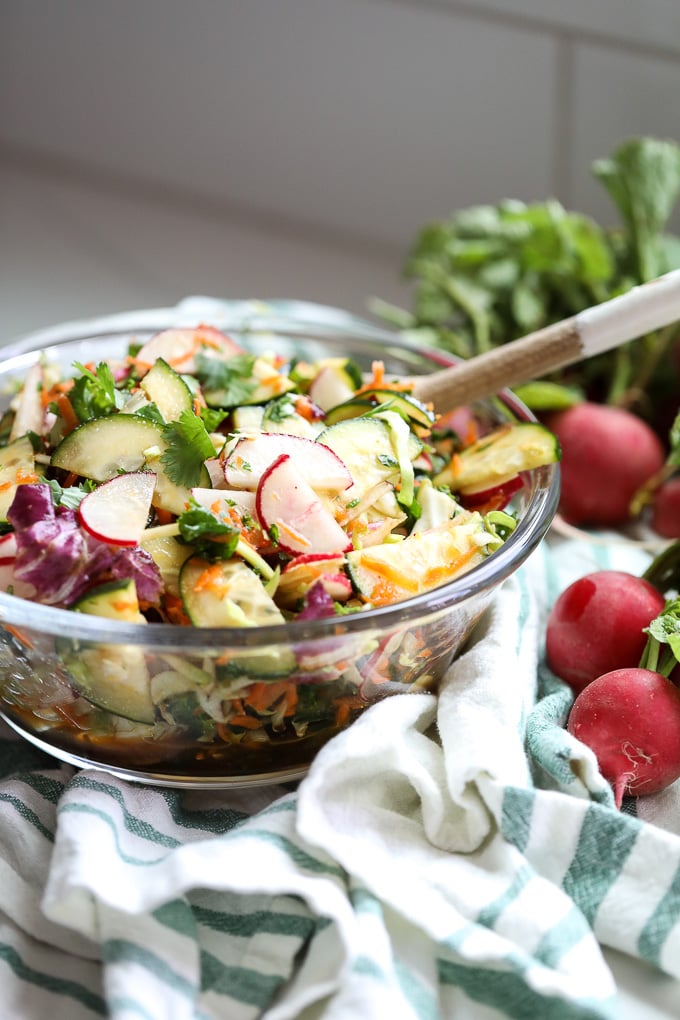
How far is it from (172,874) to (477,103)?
1.94 m

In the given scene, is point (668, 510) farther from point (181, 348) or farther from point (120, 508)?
point (120, 508)

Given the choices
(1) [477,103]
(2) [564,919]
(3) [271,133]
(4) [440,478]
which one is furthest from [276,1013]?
(3) [271,133]

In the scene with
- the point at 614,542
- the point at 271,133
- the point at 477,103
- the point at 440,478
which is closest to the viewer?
the point at 440,478

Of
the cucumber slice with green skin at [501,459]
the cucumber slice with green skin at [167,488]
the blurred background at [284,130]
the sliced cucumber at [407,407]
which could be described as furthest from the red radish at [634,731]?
the blurred background at [284,130]

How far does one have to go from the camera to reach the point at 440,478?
145 cm

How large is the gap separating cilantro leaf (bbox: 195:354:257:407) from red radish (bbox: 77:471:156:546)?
0.75ft

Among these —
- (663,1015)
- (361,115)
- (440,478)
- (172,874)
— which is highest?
(361,115)

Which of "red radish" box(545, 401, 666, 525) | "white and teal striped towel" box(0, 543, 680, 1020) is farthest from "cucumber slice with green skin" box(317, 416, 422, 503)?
"red radish" box(545, 401, 666, 525)

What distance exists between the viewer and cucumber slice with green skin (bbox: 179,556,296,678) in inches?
43.1

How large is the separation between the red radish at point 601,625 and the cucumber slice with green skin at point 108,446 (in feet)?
1.76

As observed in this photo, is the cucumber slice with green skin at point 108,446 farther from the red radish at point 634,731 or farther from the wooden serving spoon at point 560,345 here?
the red radish at point 634,731

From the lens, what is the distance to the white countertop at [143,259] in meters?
2.63

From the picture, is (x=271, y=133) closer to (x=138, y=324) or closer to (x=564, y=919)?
(x=138, y=324)

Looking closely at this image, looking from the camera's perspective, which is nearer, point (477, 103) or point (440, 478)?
point (440, 478)
